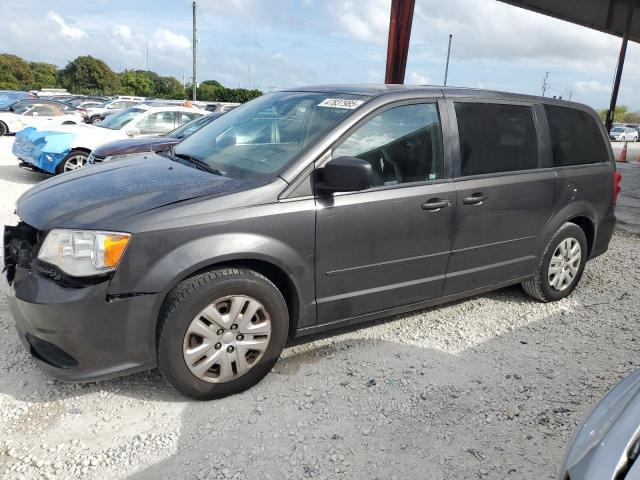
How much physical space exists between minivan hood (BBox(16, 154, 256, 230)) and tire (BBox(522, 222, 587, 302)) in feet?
8.82

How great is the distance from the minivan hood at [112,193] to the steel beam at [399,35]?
10.5 m

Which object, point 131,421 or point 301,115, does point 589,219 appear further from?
point 131,421

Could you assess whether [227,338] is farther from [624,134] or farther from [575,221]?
[624,134]

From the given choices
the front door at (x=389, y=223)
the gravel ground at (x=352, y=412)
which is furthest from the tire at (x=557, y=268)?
the front door at (x=389, y=223)

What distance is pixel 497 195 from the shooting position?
376 centimetres

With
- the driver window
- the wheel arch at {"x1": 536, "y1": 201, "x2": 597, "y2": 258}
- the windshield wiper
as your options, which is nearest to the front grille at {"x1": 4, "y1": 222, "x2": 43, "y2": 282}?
the windshield wiper

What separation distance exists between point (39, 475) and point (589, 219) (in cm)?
442

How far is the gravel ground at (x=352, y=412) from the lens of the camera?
2.49 meters

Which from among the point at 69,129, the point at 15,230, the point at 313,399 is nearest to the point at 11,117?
the point at 69,129

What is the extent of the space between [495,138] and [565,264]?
143cm

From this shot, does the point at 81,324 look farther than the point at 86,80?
No

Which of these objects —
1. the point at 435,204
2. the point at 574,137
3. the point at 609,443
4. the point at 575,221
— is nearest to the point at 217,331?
Result: the point at 435,204

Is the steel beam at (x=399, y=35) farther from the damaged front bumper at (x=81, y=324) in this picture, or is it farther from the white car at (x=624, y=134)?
the white car at (x=624, y=134)

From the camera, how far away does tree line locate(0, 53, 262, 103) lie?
62.8m
